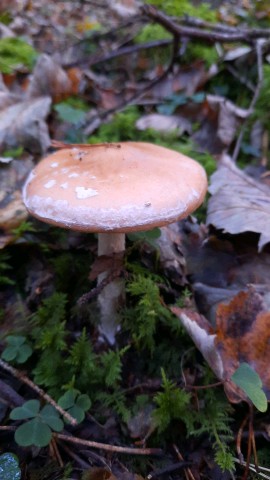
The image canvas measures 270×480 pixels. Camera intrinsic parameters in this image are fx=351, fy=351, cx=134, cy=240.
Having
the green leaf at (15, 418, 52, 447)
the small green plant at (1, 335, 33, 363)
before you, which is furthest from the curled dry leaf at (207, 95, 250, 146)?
the green leaf at (15, 418, 52, 447)

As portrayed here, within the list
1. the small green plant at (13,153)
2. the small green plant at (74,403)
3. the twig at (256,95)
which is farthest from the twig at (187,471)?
the twig at (256,95)

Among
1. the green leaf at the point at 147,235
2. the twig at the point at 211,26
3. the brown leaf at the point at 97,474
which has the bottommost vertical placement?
the brown leaf at the point at 97,474

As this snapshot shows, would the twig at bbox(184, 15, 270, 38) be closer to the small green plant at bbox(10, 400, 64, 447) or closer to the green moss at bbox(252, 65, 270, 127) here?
the green moss at bbox(252, 65, 270, 127)

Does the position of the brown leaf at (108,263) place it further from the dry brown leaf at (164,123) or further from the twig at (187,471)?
the dry brown leaf at (164,123)

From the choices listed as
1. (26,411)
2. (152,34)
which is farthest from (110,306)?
(152,34)

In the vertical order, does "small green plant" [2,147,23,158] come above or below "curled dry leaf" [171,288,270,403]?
above

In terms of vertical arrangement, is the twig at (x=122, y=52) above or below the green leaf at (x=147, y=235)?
above
